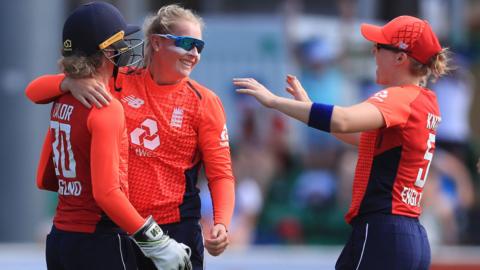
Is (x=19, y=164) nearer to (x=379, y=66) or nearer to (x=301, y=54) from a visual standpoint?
(x=301, y=54)

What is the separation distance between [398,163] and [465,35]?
5.39m

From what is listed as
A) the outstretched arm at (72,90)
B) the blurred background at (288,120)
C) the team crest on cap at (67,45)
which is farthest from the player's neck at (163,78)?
the blurred background at (288,120)

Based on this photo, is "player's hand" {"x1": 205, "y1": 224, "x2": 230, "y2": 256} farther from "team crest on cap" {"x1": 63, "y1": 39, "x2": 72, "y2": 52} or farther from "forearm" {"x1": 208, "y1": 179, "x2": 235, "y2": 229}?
"team crest on cap" {"x1": 63, "y1": 39, "x2": 72, "y2": 52}

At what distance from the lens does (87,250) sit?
181 inches

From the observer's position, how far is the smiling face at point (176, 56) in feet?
16.5

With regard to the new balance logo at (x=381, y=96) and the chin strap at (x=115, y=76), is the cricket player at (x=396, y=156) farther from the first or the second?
the chin strap at (x=115, y=76)

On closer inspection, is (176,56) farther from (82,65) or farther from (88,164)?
(88,164)

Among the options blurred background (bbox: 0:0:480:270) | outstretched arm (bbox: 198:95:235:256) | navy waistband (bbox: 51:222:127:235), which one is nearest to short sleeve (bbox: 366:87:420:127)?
outstretched arm (bbox: 198:95:235:256)

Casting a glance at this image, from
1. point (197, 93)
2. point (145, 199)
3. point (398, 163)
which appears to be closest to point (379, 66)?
point (398, 163)

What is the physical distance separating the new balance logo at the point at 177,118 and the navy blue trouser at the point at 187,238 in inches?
17.0

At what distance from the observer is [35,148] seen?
9430mm

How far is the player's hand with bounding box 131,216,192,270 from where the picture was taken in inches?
178

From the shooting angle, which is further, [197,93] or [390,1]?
[390,1]

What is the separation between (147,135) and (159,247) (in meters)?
0.61
